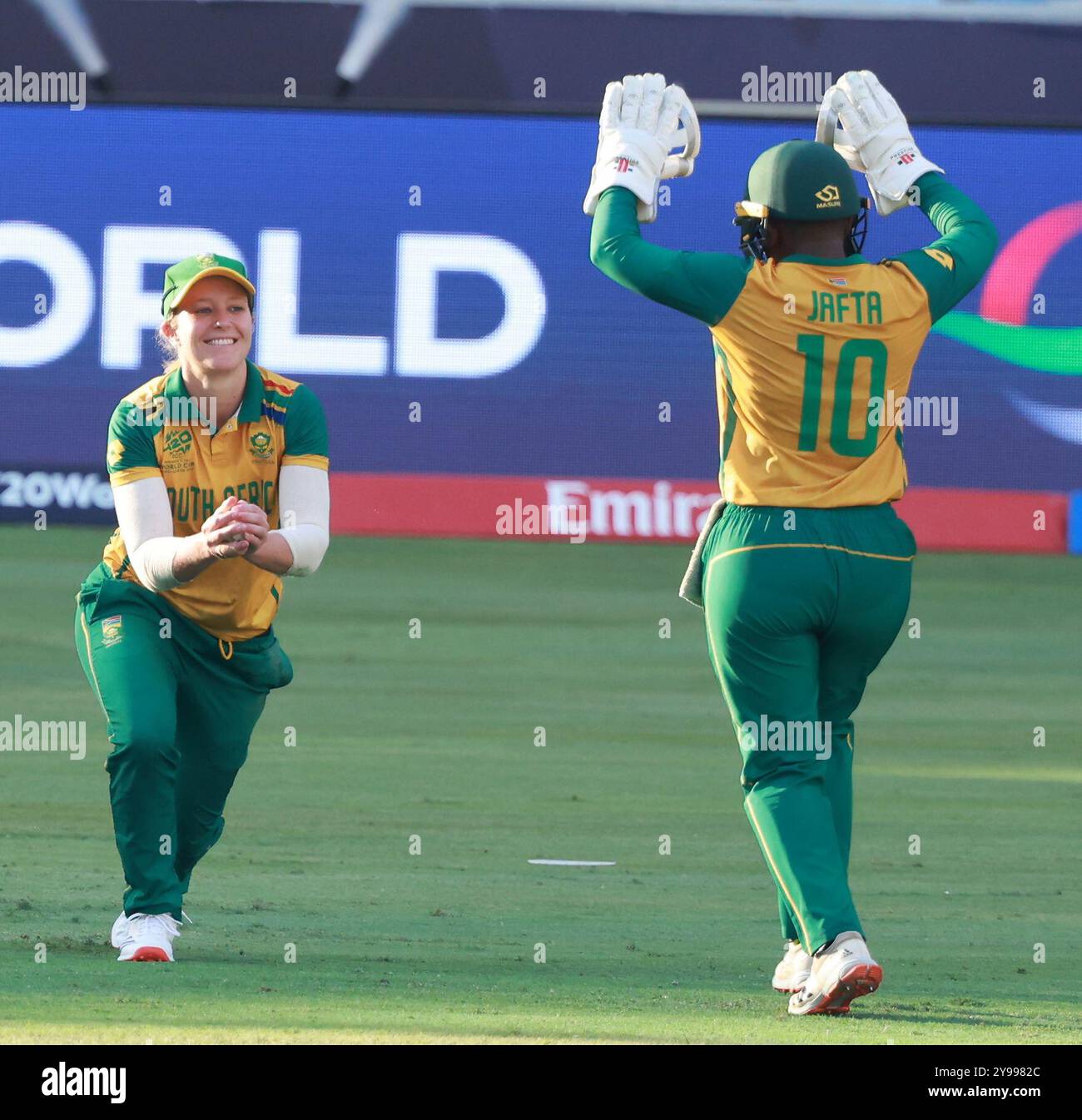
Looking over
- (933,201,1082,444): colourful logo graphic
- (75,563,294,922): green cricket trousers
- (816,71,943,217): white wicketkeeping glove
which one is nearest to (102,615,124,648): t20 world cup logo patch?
(75,563,294,922): green cricket trousers

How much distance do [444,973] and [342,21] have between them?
696 inches

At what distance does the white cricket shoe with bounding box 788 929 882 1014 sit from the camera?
479 centimetres

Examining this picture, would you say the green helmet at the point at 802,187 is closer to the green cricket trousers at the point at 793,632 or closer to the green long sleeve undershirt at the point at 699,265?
the green long sleeve undershirt at the point at 699,265

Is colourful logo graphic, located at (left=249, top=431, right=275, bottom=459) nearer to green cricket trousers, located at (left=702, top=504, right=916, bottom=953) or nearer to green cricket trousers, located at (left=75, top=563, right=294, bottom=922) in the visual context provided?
green cricket trousers, located at (left=75, top=563, right=294, bottom=922)

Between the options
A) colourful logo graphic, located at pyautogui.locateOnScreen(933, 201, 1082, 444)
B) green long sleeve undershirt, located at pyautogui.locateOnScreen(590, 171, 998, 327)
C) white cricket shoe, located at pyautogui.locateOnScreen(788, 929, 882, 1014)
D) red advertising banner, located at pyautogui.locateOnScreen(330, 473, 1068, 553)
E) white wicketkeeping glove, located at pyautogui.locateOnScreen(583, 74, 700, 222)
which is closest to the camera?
white cricket shoe, located at pyautogui.locateOnScreen(788, 929, 882, 1014)

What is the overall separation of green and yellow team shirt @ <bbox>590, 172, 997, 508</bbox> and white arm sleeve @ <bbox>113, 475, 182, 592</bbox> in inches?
49.7

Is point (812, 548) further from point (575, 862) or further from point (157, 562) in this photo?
point (575, 862)

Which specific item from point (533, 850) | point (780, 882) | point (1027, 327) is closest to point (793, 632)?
point (780, 882)

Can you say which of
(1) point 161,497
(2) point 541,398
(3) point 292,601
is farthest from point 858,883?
(2) point 541,398

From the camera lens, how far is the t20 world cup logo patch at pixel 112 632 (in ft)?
18.4

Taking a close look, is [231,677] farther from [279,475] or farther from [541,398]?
[541,398]

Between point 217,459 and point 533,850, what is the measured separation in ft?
9.23

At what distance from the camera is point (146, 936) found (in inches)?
216

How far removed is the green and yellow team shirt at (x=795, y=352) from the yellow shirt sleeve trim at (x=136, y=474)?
1250 millimetres
